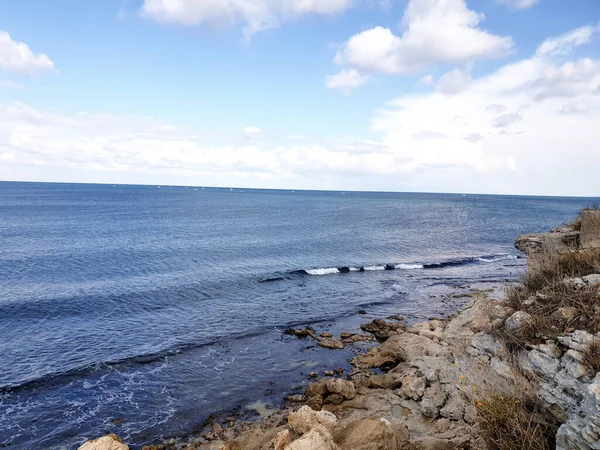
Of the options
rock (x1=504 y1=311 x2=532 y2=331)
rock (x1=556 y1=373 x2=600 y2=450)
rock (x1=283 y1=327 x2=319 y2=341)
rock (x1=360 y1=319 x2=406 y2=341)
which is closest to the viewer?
rock (x1=556 y1=373 x2=600 y2=450)

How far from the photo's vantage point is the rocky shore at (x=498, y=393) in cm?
834

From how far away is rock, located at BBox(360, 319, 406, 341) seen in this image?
26844 mm

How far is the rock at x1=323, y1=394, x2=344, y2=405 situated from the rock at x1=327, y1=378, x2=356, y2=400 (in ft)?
0.52

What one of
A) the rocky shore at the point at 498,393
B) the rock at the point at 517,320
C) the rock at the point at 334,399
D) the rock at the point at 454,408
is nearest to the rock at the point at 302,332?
the rocky shore at the point at 498,393

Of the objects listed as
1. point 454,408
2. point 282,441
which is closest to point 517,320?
point 454,408

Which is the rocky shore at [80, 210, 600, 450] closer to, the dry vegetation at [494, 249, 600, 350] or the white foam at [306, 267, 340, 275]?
the dry vegetation at [494, 249, 600, 350]

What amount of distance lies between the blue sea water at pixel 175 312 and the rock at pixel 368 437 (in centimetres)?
896

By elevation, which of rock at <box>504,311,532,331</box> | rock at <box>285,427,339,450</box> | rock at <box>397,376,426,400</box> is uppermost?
rock at <box>504,311,532,331</box>

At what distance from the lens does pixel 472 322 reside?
2002 centimetres

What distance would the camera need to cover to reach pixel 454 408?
14844 mm

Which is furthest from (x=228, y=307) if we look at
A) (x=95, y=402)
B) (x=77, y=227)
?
(x=77, y=227)

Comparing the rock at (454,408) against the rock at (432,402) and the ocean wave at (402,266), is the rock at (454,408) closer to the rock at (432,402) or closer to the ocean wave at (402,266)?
the rock at (432,402)

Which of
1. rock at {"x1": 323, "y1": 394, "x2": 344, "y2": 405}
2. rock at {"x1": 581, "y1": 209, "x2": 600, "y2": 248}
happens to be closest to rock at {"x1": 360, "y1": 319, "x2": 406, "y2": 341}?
rock at {"x1": 323, "y1": 394, "x2": 344, "y2": 405}

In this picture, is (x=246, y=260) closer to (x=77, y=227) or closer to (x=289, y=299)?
(x=289, y=299)
